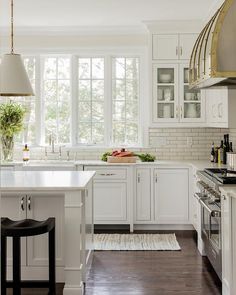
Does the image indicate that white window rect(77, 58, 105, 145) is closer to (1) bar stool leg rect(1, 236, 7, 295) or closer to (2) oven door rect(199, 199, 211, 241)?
(2) oven door rect(199, 199, 211, 241)

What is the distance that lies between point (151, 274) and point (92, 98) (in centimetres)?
314

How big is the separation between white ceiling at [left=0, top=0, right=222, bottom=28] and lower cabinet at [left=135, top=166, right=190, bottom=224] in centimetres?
Answer: 197

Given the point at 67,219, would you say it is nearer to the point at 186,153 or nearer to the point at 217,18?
the point at 217,18

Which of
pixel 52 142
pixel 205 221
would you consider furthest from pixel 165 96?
pixel 205 221

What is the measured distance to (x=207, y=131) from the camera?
20.8 ft

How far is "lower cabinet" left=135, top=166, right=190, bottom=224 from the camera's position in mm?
5781

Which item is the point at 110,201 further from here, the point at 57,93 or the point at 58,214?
the point at 58,214

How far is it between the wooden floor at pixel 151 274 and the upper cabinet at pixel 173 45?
8.44 feet

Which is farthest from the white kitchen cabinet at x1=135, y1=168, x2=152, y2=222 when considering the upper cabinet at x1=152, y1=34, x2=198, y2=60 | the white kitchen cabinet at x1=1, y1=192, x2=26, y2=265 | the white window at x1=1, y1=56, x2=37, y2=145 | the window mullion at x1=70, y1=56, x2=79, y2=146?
the white kitchen cabinet at x1=1, y1=192, x2=26, y2=265

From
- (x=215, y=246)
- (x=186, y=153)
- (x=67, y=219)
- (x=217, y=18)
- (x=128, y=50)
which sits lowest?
(x=215, y=246)

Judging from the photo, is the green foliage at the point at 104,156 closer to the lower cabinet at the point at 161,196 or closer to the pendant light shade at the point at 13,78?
the lower cabinet at the point at 161,196

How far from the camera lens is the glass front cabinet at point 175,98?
6.03 m

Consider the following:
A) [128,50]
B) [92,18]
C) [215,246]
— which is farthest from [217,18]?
[128,50]

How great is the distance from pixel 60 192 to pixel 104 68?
10.9ft
